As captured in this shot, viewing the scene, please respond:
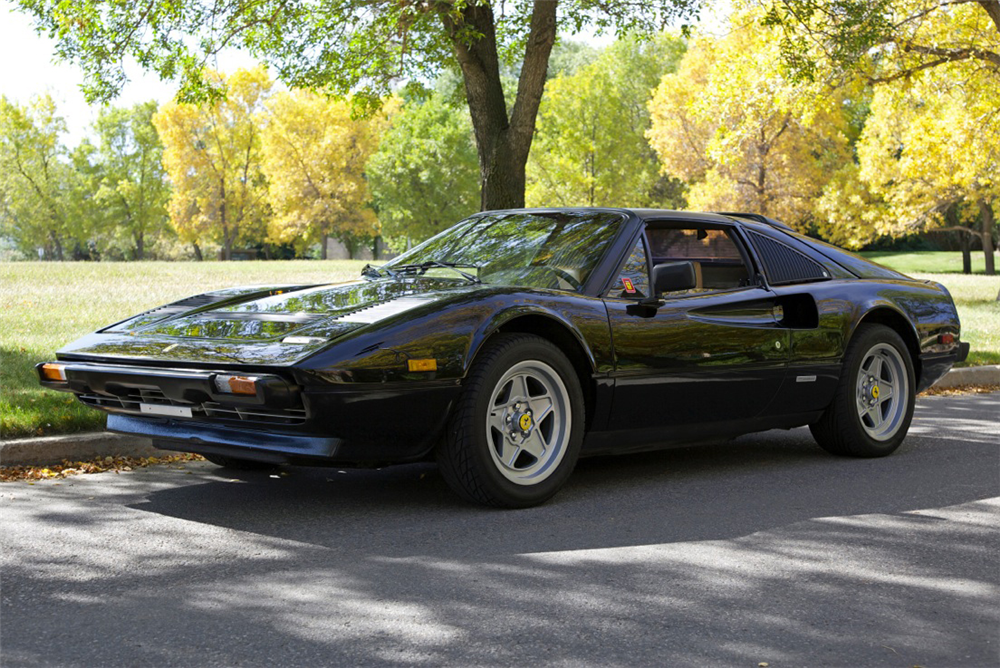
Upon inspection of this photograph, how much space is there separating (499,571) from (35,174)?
223 feet

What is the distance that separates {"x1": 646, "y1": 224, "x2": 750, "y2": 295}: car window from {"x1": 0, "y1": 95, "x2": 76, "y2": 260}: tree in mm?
56723

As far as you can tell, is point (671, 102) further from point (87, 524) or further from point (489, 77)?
point (87, 524)

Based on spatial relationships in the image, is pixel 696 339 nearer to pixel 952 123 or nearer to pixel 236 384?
pixel 236 384

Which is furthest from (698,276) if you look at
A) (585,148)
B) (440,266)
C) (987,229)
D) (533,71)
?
(987,229)

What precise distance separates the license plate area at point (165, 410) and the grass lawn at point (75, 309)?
1.99 m

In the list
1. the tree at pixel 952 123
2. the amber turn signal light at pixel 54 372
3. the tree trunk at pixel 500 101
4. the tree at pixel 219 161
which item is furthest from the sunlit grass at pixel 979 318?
the tree at pixel 219 161

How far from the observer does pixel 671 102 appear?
40969mm

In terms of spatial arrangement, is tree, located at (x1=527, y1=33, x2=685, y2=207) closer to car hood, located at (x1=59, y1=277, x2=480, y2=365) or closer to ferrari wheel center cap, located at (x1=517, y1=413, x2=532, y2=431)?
car hood, located at (x1=59, y1=277, x2=480, y2=365)

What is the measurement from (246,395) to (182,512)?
86 centimetres

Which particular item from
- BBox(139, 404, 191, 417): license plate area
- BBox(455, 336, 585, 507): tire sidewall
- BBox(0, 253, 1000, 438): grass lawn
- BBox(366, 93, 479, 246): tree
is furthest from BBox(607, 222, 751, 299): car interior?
BBox(366, 93, 479, 246): tree

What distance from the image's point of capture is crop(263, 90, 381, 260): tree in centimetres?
5088

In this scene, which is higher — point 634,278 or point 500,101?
point 500,101

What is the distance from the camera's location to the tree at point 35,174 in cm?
5916

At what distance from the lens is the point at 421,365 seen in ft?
15.0
